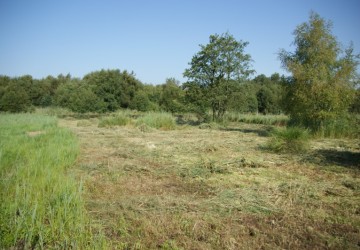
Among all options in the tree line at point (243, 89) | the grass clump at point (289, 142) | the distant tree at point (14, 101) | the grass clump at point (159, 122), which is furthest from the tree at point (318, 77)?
the distant tree at point (14, 101)

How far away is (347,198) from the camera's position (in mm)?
3822

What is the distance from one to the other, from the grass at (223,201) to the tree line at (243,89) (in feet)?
18.7

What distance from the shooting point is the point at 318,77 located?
451 inches

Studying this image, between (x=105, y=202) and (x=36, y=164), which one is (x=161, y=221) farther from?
(x=36, y=164)

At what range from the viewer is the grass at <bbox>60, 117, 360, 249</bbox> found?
2.69 metres

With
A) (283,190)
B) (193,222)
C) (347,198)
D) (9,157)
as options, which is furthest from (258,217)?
(9,157)

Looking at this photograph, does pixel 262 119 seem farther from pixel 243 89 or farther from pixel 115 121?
pixel 115 121

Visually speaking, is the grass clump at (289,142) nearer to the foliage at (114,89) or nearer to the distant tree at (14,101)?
the foliage at (114,89)

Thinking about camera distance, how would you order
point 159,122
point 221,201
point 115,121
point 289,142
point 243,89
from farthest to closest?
point 243,89
point 115,121
point 159,122
point 289,142
point 221,201

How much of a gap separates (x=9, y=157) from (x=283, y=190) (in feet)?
17.3

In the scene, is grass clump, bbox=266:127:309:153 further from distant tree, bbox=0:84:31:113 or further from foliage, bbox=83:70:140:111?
distant tree, bbox=0:84:31:113

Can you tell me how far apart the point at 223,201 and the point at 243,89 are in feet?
51.9

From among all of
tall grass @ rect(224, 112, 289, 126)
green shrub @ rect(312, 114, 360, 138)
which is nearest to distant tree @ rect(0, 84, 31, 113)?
tall grass @ rect(224, 112, 289, 126)

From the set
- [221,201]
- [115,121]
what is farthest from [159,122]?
[221,201]
